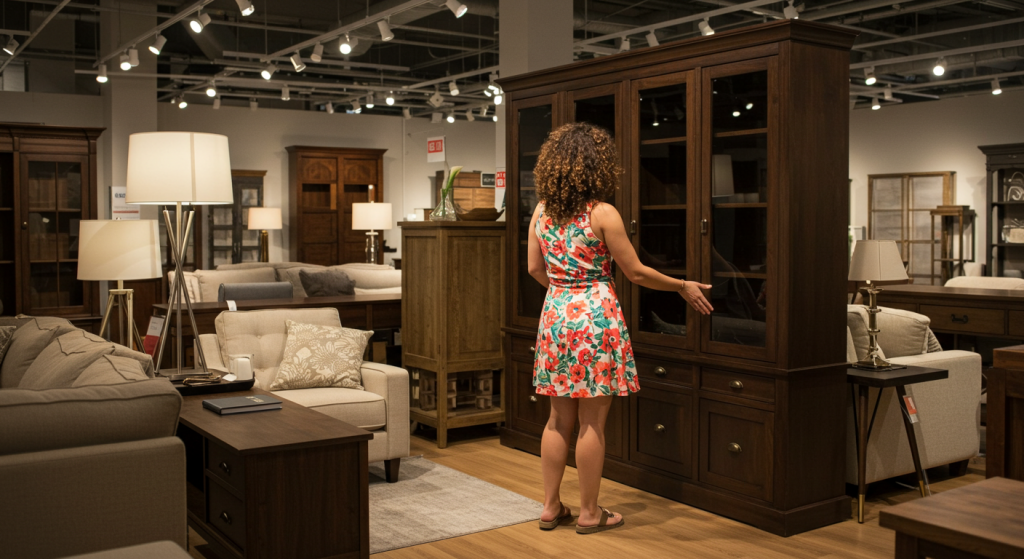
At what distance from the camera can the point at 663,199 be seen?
4504mm

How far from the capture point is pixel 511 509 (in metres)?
4.32

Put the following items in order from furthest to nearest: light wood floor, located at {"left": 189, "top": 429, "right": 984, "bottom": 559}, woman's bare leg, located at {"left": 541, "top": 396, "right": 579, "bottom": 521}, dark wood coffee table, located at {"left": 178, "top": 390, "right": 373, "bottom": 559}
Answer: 1. woman's bare leg, located at {"left": 541, "top": 396, "right": 579, "bottom": 521}
2. light wood floor, located at {"left": 189, "top": 429, "right": 984, "bottom": 559}
3. dark wood coffee table, located at {"left": 178, "top": 390, "right": 373, "bottom": 559}

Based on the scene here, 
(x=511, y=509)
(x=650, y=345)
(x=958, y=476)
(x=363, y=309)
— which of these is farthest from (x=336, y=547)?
A: (x=958, y=476)

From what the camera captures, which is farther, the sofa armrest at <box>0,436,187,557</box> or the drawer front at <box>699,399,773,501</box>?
the drawer front at <box>699,399,773,501</box>

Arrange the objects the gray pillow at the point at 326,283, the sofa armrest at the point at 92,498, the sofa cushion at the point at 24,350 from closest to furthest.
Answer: the sofa armrest at the point at 92,498 < the sofa cushion at the point at 24,350 < the gray pillow at the point at 326,283

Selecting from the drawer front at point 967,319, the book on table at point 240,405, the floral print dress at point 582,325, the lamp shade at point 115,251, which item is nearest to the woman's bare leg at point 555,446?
the floral print dress at point 582,325

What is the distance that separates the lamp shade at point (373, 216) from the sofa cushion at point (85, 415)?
844cm

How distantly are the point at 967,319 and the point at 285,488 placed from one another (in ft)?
15.9

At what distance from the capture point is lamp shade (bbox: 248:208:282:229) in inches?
496

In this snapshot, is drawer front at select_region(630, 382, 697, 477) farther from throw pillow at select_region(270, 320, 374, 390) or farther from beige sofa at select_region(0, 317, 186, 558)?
beige sofa at select_region(0, 317, 186, 558)

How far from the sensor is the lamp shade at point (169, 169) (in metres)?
3.88

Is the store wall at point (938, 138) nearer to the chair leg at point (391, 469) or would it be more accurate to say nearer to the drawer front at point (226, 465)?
→ the chair leg at point (391, 469)

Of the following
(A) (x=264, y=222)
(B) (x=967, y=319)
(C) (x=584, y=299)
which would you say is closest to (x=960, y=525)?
(C) (x=584, y=299)

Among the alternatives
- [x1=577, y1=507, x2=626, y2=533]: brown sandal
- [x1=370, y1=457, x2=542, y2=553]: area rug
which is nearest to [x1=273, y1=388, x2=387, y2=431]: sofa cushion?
[x1=370, y1=457, x2=542, y2=553]: area rug
